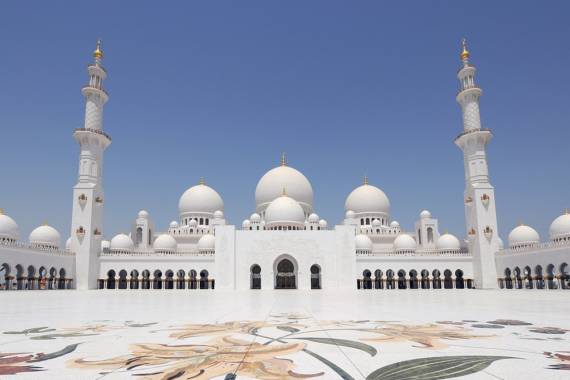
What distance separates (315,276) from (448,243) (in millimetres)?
12877

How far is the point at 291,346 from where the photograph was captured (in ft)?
13.1

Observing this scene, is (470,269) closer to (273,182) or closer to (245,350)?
(273,182)

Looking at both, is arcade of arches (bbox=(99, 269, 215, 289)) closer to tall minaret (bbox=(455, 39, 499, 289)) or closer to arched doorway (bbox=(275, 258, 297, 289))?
arched doorway (bbox=(275, 258, 297, 289))

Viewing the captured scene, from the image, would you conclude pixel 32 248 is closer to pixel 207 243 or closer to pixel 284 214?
pixel 207 243

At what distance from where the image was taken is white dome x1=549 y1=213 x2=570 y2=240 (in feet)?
96.9

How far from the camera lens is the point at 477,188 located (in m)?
32.3

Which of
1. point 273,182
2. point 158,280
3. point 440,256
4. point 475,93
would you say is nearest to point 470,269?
point 440,256

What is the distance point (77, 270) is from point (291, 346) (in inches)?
1268

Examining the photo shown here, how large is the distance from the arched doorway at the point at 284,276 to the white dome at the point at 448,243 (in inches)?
546

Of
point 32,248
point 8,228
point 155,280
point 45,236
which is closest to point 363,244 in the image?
point 155,280

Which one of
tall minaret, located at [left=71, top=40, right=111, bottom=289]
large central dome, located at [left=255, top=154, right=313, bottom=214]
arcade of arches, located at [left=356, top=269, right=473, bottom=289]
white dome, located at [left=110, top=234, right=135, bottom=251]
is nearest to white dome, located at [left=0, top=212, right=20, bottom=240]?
tall minaret, located at [left=71, top=40, right=111, bottom=289]

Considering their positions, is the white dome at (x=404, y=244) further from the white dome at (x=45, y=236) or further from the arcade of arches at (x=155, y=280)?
the white dome at (x=45, y=236)

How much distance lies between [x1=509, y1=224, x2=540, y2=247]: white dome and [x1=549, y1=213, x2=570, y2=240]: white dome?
2335 mm

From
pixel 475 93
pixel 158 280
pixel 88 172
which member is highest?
pixel 475 93
